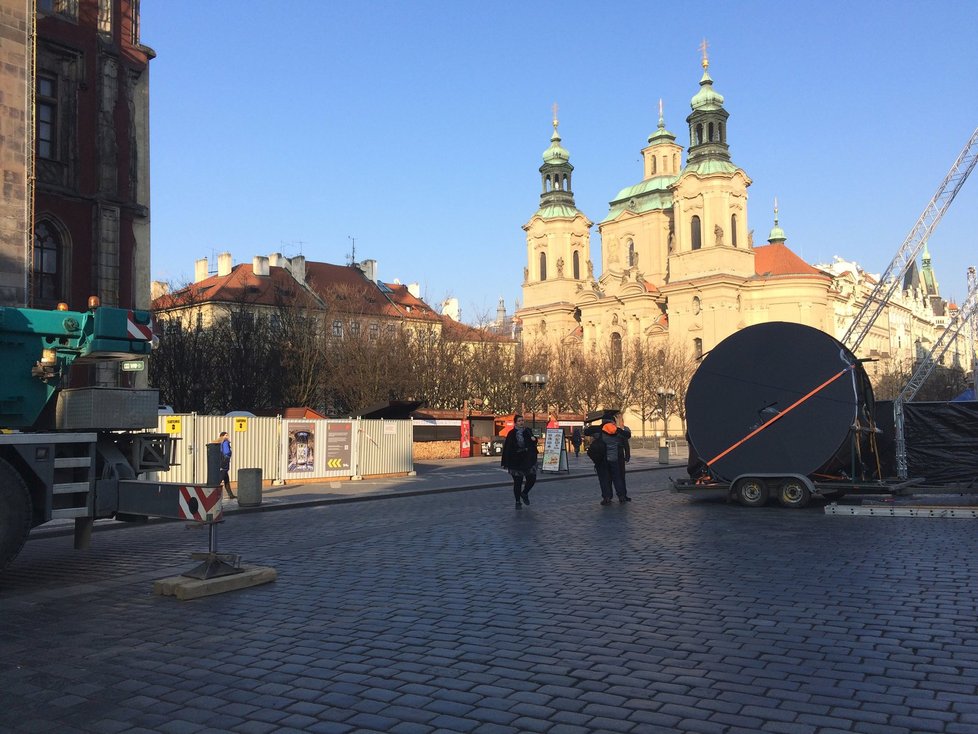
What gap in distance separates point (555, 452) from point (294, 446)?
33.2 ft

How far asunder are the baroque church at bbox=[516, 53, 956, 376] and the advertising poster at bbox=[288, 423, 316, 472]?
197 feet

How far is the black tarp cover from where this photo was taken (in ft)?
59.6

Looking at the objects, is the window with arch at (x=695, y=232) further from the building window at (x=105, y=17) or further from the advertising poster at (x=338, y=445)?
the building window at (x=105, y=17)

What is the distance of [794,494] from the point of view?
16.9m

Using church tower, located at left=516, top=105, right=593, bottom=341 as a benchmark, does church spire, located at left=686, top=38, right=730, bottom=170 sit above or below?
above

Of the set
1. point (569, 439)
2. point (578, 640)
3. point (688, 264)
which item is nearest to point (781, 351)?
point (578, 640)

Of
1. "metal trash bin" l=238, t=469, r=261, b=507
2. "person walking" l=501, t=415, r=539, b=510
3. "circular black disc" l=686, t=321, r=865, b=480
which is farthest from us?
"metal trash bin" l=238, t=469, r=261, b=507

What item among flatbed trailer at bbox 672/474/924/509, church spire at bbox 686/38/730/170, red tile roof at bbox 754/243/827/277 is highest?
church spire at bbox 686/38/730/170

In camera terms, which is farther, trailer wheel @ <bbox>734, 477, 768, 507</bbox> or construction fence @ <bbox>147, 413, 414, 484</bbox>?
construction fence @ <bbox>147, 413, 414, 484</bbox>

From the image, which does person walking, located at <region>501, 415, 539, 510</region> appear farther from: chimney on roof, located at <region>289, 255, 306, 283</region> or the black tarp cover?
chimney on roof, located at <region>289, 255, 306, 283</region>

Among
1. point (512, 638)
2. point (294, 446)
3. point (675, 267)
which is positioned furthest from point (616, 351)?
point (512, 638)

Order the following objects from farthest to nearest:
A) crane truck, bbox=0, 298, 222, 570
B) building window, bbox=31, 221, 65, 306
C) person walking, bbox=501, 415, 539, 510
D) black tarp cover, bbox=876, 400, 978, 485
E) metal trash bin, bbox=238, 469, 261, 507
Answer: building window, bbox=31, 221, 65, 306 → metal trash bin, bbox=238, 469, 261, 507 → black tarp cover, bbox=876, 400, 978, 485 → person walking, bbox=501, 415, 539, 510 → crane truck, bbox=0, 298, 222, 570

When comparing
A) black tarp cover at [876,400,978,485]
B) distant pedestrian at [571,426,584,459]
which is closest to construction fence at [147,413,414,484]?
black tarp cover at [876,400,978,485]

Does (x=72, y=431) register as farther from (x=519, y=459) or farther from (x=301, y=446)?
(x=301, y=446)
